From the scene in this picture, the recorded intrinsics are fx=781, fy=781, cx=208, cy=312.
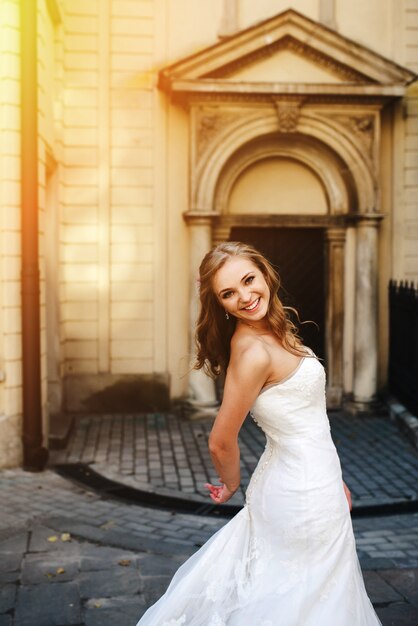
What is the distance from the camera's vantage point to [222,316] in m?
3.25

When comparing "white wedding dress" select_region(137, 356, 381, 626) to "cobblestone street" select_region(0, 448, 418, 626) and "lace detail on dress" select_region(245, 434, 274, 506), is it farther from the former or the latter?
"cobblestone street" select_region(0, 448, 418, 626)

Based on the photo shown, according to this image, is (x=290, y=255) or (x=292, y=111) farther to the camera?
(x=290, y=255)

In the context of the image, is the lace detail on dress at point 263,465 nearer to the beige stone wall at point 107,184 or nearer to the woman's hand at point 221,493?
the woman's hand at point 221,493

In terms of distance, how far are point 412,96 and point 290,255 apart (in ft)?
9.37

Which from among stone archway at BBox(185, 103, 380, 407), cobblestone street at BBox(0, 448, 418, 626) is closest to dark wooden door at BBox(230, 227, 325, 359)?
stone archway at BBox(185, 103, 380, 407)

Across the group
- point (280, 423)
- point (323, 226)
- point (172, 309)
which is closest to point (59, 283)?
point (172, 309)

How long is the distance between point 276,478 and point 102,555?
2.78 m

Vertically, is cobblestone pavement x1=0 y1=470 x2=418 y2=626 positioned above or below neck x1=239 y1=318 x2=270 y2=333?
below

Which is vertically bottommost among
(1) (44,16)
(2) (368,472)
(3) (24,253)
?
(2) (368,472)

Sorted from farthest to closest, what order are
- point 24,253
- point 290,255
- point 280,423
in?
point 290,255 → point 24,253 → point 280,423

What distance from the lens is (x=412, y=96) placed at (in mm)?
11219

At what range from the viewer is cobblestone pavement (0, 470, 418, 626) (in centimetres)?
456

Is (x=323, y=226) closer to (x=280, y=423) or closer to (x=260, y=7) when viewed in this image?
(x=260, y=7)

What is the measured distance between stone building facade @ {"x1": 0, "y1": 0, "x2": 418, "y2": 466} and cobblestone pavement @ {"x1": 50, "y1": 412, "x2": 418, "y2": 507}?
0.68m
